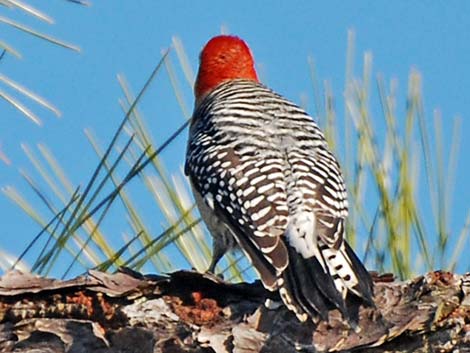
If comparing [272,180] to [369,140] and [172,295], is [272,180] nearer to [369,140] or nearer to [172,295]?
[369,140]

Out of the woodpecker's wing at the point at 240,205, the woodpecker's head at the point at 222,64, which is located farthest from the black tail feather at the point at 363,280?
the woodpecker's head at the point at 222,64

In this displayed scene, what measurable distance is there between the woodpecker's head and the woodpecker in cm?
65

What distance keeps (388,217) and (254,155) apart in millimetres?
586

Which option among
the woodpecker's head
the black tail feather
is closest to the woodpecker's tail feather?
the black tail feather

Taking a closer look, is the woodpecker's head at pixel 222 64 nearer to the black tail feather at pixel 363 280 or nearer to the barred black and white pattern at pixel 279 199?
the barred black and white pattern at pixel 279 199

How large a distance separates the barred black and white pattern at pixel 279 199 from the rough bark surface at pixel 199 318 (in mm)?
70

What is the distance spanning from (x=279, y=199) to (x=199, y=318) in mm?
691

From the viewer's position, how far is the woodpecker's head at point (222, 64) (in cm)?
488

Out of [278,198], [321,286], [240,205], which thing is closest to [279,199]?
[278,198]

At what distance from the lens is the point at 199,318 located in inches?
101

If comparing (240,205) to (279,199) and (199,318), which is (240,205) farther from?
(199,318)

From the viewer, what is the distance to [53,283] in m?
2.60

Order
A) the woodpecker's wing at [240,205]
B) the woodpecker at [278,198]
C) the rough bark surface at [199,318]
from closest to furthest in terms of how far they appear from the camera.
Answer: the rough bark surface at [199,318]
the woodpecker at [278,198]
the woodpecker's wing at [240,205]

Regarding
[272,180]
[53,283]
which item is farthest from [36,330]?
[272,180]
